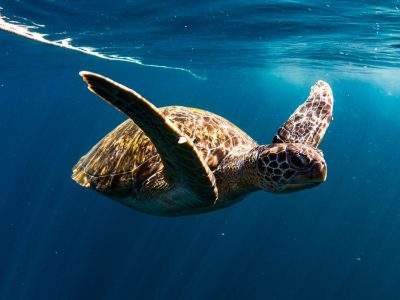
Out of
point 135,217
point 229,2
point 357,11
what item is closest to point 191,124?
point 229,2

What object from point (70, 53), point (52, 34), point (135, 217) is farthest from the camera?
point (135, 217)

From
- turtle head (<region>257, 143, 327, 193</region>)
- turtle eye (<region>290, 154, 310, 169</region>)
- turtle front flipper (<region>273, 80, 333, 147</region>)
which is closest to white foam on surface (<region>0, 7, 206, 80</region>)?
turtle front flipper (<region>273, 80, 333, 147</region>)

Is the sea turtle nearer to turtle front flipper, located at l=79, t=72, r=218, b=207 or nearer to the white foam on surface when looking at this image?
turtle front flipper, located at l=79, t=72, r=218, b=207

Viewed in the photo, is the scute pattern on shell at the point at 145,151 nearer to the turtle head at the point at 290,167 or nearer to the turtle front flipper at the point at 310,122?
the turtle front flipper at the point at 310,122

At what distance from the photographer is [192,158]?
2.58 metres

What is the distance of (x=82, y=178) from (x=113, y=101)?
8.96 ft

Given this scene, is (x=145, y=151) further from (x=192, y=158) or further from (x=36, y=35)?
(x=36, y=35)

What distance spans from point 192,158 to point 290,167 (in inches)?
30.1

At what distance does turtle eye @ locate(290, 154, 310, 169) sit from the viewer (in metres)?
2.74

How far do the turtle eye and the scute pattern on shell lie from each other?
34.6 inches

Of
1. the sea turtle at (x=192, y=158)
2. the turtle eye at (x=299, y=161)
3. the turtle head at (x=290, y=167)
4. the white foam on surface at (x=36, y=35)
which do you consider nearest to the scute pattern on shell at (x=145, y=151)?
the sea turtle at (x=192, y=158)

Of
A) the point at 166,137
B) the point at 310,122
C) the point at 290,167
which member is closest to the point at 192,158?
the point at 166,137

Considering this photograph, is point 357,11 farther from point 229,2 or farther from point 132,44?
point 132,44

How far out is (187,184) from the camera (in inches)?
120
